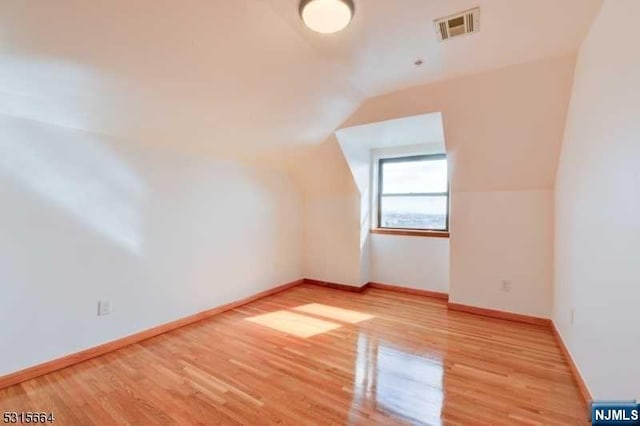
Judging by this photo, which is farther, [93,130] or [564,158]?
[564,158]

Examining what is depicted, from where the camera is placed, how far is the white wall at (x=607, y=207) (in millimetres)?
1315

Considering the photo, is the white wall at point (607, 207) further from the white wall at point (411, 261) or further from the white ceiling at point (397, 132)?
the white wall at point (411, 261)

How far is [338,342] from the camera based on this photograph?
2637mm

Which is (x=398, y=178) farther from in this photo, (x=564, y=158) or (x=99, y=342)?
(x=99, y=342)

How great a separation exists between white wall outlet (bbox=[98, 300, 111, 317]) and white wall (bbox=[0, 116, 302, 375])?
5 centimetres

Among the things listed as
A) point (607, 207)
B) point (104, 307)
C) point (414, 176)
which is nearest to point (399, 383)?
point (607, 207)

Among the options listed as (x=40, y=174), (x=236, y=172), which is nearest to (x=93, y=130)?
(x=40, y=174)

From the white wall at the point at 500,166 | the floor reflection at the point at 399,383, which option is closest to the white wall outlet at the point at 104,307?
the floor reflection at the point at 399,383

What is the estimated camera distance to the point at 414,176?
169 inches

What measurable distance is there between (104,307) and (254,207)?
1.96 meters

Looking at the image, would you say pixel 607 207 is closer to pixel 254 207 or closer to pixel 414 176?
pixel 414 176

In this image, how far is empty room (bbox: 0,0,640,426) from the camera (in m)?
1.62

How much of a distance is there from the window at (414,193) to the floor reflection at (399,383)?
220 centimetres

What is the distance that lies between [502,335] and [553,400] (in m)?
1.03
